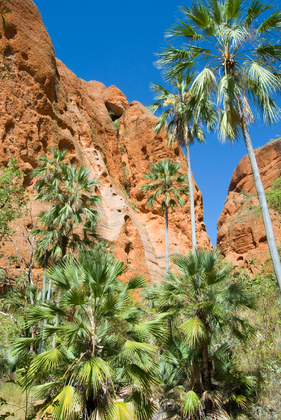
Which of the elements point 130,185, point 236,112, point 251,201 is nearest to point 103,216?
point 130,185

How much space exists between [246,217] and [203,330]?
3260 cm

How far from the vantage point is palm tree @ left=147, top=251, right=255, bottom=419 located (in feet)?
27.0

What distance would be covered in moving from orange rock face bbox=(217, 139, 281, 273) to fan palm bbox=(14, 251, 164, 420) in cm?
2405

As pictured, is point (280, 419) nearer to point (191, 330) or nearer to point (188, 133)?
point (191, 330)

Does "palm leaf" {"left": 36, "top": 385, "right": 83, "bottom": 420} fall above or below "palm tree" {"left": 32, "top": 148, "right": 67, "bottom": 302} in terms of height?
below

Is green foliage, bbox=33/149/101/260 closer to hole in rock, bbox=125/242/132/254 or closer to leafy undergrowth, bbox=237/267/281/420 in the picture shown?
leafy undergrowth, bbox=237/267/281/420

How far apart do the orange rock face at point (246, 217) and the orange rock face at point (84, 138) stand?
5.20 metres

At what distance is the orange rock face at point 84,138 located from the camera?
21344 mm

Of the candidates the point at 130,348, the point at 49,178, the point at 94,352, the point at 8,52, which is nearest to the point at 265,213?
the point at 130,348

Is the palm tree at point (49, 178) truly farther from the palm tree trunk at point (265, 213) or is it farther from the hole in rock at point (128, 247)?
the hole in rock at point (128, 247)

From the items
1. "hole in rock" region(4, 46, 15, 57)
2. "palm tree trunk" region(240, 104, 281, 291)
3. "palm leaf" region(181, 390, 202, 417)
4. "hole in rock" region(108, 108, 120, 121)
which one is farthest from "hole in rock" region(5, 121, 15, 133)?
"hole in rock" region(108, 108, 120, 121)

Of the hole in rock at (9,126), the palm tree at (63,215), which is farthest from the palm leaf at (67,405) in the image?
the hole in rock at (9,126)

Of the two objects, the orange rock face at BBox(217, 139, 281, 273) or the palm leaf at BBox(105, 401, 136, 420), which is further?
the orange rock face at BBox(217, 139, 281, 273)

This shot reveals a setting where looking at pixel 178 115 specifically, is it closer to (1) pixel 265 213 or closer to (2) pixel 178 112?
(2) pixel 178 112
